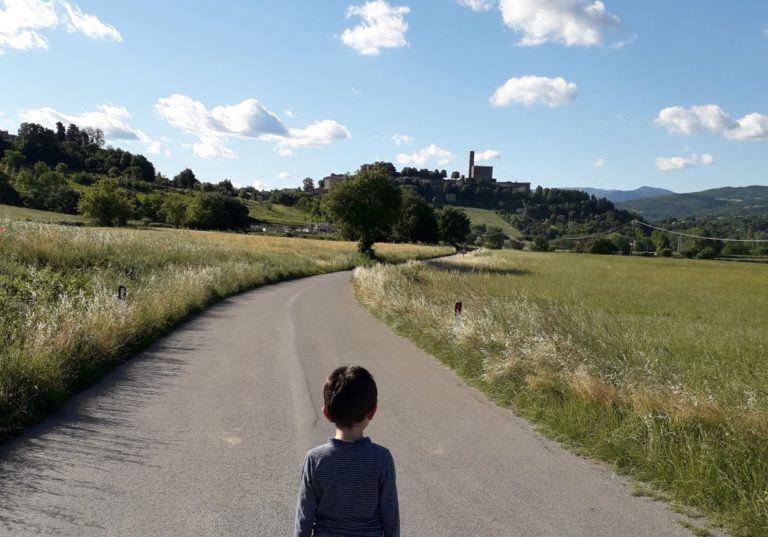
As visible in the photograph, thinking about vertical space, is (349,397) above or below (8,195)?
below

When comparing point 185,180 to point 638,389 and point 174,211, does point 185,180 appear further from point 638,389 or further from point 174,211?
point 638,389

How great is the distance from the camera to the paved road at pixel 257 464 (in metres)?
4.34

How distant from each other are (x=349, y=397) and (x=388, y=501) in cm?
59

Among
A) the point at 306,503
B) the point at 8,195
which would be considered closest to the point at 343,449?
the point at 306,503

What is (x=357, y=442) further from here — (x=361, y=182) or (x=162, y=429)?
(x=361, y=182)

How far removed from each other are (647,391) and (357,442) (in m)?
5.53

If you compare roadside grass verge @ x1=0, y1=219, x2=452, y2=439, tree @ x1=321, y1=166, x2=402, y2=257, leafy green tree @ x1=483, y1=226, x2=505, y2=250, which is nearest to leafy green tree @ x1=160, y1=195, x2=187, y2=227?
tree @ x1=321, y1=166, x2=402, y2=257

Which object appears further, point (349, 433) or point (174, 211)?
point (174, 211)

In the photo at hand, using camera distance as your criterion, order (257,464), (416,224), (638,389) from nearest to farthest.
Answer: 1. (257,464)
2. (638,389)
3. (416,224)

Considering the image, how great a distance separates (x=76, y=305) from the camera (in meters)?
11.8

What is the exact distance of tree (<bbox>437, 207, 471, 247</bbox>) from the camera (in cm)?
11519

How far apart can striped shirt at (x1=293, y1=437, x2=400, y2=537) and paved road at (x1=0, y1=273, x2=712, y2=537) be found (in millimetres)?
1620

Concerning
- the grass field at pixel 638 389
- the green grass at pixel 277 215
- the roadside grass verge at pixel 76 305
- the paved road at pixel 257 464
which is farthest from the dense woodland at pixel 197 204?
the paved road at pixel 257 464

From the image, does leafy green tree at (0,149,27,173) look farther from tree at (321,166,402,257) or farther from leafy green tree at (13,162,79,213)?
tree at (321,166,402,257)
